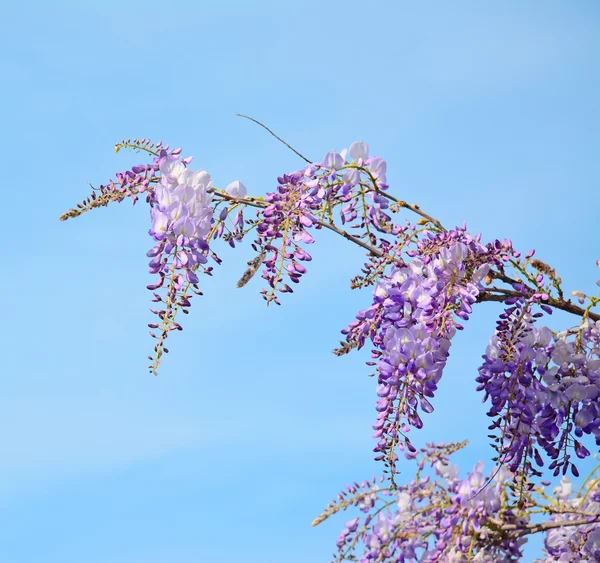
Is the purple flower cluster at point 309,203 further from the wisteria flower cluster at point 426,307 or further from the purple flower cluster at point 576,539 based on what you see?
the purple flower cluster at point 576,539

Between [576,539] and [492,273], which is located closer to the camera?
[492,273]

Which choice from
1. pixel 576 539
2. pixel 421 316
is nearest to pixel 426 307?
pixel 421 316

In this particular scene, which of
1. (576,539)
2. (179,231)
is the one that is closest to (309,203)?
(179,231)

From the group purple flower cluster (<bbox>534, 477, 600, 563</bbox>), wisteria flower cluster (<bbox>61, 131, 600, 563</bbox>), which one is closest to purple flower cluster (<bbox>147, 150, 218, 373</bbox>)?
wisteria flower cluster (<bbox>61, 131, 600, 563</bbox>)

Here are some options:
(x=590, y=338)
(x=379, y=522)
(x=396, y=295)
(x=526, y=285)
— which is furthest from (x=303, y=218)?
(x=379, y=522)

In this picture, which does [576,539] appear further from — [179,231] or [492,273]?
[179,231]

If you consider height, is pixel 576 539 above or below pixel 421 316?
below

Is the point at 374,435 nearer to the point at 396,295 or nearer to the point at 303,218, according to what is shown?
the point at 396,295

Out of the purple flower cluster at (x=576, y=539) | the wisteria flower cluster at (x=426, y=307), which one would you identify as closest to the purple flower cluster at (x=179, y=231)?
the wisteria flower cluster at (x=426, y=307)

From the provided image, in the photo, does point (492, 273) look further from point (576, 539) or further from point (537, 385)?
point (576, 539)

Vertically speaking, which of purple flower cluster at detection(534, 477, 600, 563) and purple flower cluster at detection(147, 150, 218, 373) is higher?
purple flower cluster at detection(147, 150, 218, 373)

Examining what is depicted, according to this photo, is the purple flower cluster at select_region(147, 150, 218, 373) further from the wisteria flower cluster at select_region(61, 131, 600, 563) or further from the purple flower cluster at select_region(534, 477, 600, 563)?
the purple flower cluster at select_region(534, 477, 600, 563)

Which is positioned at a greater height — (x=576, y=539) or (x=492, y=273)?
(x=492, y=273)

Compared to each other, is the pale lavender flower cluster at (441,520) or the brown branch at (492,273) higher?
the brown branch at (492,273)
